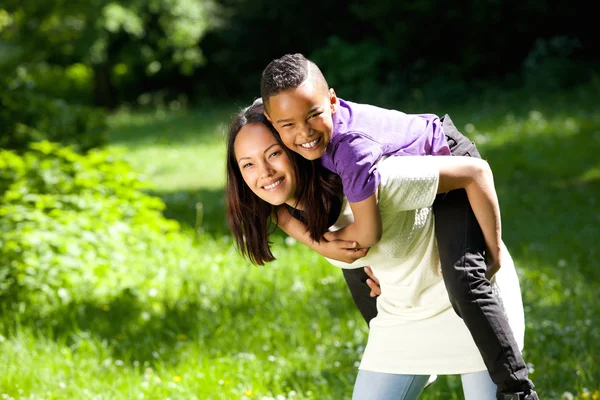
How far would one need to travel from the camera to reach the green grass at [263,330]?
11.6 ft

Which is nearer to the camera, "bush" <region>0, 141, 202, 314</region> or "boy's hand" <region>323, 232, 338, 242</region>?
"boy's hand" <region>323, 232, 338, 242</region>

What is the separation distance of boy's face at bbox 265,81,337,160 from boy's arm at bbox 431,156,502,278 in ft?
1.14

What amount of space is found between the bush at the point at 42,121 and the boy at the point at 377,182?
4.66m

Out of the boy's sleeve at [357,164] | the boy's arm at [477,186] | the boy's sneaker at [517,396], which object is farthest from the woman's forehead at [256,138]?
the boy's sneaker at [517,396]

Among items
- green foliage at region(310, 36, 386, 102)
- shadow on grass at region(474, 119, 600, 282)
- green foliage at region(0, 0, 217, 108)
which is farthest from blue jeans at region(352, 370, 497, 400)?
green foliage at region(0, 0, 217, 108)

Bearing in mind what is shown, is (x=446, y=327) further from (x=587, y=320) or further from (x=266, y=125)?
(x=587, y=320)

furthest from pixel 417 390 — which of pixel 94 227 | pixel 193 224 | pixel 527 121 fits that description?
pixel 527 121

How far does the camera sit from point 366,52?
18.5 meters

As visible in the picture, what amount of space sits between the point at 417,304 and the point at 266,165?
2.20 feet

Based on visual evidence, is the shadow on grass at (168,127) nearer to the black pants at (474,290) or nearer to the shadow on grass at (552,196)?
the shadow on grass at (552,196)

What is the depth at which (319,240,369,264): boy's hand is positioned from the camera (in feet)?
7.79

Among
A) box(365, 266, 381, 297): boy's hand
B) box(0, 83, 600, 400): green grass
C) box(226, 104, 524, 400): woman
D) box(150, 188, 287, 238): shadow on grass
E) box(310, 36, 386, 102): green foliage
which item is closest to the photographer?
box(226, 104, 524, 400): woman

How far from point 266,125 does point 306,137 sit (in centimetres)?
21

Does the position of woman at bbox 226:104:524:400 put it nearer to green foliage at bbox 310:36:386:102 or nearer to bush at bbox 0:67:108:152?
bush at bbox 0:67:108:152
